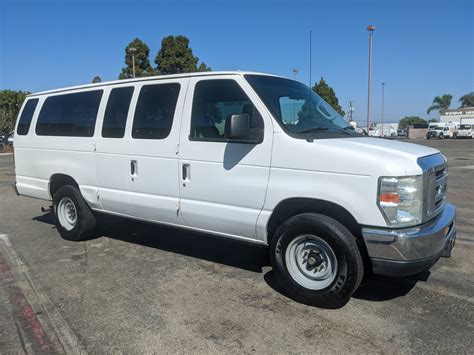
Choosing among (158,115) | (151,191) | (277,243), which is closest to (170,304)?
(277,243)

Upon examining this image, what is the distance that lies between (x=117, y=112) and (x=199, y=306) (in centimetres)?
278

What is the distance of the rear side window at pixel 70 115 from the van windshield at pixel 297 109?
2489 mm

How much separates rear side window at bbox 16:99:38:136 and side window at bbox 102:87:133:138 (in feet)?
6.17

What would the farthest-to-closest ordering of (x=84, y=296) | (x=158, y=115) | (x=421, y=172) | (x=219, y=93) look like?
(x=158, y=115) < (x=219, y=93) < (x=84, y=296) < (x=421, y=172)

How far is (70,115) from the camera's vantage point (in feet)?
20.2

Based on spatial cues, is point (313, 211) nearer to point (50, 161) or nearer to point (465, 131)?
point (50, 161)

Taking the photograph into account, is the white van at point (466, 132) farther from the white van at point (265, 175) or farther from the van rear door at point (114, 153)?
the van rear door at point (114, 153)

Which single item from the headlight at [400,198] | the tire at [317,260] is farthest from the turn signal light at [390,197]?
the tire at [317,260]

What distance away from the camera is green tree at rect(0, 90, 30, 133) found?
3241 cm

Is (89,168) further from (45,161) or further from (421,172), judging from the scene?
(421,172)

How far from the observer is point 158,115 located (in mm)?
5051

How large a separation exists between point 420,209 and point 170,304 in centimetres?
244

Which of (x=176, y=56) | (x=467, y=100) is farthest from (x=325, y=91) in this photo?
(x=467, y=100)

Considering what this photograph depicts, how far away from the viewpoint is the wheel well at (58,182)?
6.22 metres
